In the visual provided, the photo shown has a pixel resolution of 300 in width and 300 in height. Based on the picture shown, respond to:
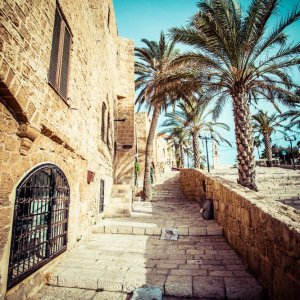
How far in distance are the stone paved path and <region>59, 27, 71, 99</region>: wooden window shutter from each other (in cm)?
326

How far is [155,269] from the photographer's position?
3.35 metres

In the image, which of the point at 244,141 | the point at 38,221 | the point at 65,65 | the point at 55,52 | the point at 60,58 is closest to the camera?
the point at 38,221

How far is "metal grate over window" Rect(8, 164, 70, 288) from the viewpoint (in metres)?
2.62

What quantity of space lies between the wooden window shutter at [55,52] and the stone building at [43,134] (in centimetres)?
2

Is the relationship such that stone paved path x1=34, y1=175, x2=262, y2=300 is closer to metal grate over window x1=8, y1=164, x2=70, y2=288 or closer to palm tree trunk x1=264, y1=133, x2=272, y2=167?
metal grate over window x1=8, y1=164, x2=70, y2=288

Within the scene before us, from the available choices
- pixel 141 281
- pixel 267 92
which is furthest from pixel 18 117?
pixel 267 92

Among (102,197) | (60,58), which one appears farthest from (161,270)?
(102,197)

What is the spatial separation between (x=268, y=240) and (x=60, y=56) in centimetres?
468

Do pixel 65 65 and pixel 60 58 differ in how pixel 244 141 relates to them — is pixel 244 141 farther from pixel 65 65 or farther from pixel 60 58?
pixel 60 58

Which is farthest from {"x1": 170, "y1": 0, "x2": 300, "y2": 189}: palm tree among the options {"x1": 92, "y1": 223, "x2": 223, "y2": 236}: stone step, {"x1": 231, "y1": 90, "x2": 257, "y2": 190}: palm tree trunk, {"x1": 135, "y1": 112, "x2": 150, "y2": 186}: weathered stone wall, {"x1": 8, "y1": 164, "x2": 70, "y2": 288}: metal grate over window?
{"x1": 135, "y1": 112, "x2": 150, "y2": 186}: weathered stone wall

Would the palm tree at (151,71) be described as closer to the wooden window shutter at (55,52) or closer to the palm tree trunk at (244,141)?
the palm tree trunk at (244,141)

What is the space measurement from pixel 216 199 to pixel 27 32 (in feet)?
18.7

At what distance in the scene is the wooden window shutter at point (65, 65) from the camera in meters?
4.04

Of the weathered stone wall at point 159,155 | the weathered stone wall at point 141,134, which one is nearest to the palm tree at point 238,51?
the weathered stone wall at point 141,134
